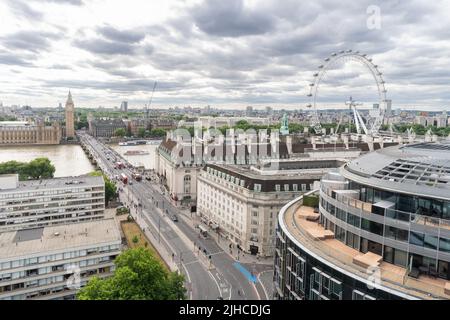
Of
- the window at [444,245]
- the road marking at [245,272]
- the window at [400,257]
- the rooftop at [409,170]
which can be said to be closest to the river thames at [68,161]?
the road marking at [245,272]

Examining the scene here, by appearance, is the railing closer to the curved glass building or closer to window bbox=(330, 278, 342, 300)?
the curved glass building

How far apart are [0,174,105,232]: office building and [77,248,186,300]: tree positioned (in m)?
27.6

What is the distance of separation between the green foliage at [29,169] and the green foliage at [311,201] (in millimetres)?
63764

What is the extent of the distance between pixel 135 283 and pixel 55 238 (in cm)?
1298

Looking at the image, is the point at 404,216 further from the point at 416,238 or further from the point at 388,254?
the point at 388,254

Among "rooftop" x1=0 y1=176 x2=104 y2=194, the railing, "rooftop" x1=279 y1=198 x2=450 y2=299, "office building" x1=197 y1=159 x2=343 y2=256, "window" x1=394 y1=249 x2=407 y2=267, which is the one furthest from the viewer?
"rooftop" x1=0 y1=176 x2=104 y2=194

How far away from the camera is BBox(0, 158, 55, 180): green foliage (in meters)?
73.6

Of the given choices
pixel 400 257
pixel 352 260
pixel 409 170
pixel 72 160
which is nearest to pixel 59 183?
pixel 352 260

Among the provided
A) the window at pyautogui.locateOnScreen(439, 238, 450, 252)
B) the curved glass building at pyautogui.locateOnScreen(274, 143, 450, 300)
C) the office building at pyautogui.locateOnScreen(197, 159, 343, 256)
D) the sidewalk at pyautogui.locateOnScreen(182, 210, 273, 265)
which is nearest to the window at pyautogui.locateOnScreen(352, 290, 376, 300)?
the curved glass building at pyautogui.locateOnScreen(274, 143, 450, 300)

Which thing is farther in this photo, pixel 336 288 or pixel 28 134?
pixel 28 134

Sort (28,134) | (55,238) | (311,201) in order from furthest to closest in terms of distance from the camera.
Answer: (28,134) → (55,238) → (311,201)

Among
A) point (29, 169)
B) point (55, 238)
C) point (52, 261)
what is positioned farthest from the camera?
point (29, 169)

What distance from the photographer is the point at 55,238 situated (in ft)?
111
